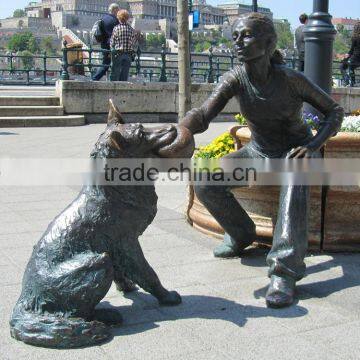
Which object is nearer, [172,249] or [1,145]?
[172,249]

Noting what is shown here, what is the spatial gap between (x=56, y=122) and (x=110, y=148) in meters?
12.2

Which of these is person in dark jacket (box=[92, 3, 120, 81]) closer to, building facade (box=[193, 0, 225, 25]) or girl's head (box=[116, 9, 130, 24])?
girl's head (box=[116, 9, 130, 24])

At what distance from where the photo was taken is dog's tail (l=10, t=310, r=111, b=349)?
3.58m

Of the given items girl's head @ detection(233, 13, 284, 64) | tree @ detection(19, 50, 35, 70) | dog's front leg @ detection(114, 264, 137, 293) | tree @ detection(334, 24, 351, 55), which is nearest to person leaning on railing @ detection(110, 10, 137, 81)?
tree @ detection(19, 50, 35, 70)

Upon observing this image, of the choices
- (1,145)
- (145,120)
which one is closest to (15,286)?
(1,145)

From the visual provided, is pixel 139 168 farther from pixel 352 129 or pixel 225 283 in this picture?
pixel 352 129

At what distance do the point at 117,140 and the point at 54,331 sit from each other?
1148 mm

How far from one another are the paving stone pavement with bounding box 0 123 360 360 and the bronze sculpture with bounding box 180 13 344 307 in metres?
0.26

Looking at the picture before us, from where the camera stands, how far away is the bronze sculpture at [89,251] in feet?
11.9

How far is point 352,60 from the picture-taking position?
20.3 meters

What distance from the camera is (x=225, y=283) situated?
4848mm

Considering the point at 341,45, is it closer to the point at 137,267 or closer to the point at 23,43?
the point at 23,43

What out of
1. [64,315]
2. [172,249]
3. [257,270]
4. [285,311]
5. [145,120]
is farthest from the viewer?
[145,120]

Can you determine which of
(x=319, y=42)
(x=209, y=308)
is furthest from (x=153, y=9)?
(x=209, y=308)
